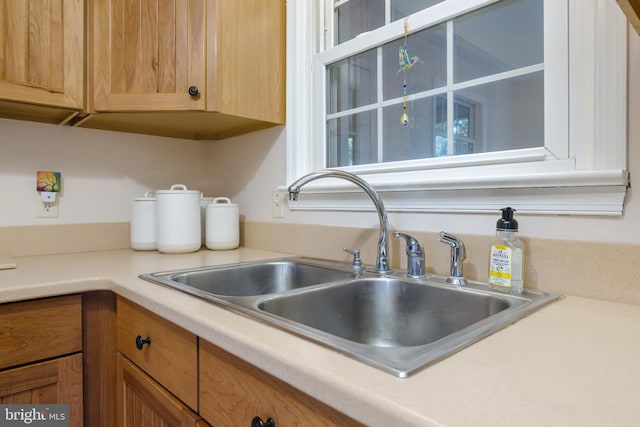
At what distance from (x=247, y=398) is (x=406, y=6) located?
50.0 inches

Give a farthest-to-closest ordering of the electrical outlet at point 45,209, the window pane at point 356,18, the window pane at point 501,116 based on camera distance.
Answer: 1. the electrical outlet at point 45,209
2. the window pane at point 356,18
3. the window pane at point 501,116

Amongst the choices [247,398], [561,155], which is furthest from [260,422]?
[561,155]

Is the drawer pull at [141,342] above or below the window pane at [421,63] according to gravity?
below

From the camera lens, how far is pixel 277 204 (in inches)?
61.7

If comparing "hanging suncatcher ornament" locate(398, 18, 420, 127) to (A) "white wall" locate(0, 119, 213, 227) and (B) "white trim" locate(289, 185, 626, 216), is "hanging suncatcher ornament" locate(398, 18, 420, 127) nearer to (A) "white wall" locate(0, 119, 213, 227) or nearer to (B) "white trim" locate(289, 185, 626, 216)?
(B) "white trim" locate(289, 185, 626, 216)

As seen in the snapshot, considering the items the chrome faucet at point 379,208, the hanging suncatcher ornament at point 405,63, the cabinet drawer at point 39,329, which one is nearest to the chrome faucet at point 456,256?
the chrome faucet at point 379,208

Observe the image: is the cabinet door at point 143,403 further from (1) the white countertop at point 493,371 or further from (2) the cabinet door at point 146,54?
(2) the cabinet door at point 146,54

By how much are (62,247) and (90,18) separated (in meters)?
0.88

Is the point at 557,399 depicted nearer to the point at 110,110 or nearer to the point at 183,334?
the point at 183,334

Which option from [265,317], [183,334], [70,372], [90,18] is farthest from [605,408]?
[90,18]

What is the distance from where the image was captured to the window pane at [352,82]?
1372 mm

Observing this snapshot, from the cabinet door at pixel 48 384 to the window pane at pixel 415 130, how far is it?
3.72 feet

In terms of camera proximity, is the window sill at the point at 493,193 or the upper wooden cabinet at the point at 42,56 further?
the upper wooden cabinet at the point at 42,56

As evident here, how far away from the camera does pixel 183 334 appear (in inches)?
29.8
